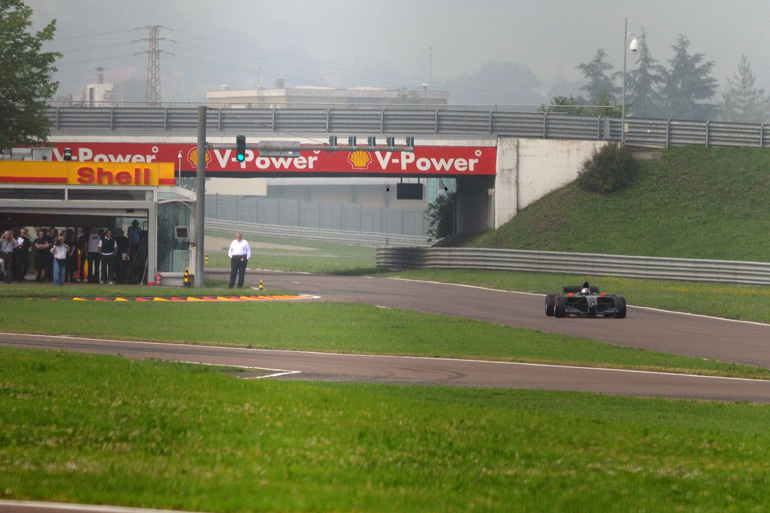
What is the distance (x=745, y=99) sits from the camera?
15450cm

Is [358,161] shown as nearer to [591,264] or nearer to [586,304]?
[591,264]

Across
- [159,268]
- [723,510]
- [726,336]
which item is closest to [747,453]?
[723,510]

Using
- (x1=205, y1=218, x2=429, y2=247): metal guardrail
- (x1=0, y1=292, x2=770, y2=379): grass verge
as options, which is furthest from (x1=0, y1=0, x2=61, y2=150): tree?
(x1=205, y1=218, x2=429, y2=247): metal guardrail

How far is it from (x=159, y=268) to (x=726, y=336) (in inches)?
786

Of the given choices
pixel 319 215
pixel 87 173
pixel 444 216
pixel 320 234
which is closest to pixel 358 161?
pixel 444 216

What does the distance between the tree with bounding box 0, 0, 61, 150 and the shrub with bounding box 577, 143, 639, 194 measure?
82.7 feet

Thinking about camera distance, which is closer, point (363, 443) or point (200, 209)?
point (363, 443)

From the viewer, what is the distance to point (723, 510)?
6.95 metres

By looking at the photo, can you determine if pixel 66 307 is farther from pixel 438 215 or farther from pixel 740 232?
pixel 438 215

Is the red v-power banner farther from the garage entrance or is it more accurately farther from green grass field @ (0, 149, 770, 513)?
green grass field @ (0, 149, 770, 513)

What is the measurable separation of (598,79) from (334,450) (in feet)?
327

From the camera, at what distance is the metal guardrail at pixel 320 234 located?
7675cm

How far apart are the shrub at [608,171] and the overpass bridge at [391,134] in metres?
1.02

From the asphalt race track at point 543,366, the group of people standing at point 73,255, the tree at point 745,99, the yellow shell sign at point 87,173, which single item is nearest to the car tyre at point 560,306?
the asphalt race track at point 543,366
